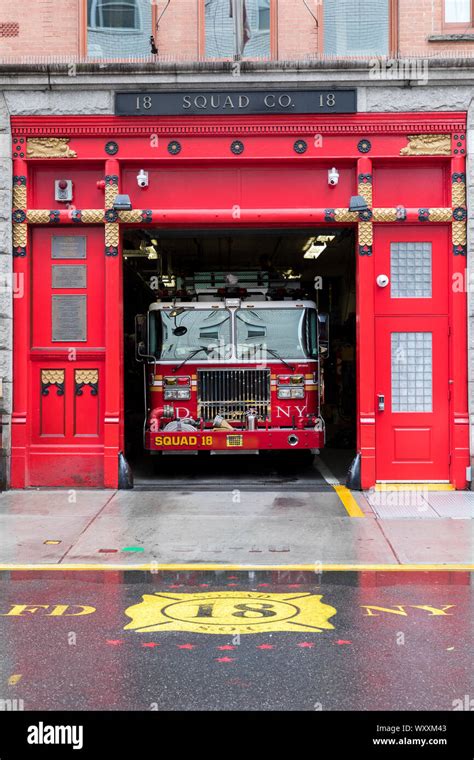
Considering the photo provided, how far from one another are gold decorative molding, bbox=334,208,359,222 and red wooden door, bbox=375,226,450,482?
477mm

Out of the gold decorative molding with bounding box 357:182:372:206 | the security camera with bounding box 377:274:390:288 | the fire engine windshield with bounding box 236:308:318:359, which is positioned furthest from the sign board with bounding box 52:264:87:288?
the security camera with bounding box 377:274:390:288

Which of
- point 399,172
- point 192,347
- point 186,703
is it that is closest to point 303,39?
point 399,172

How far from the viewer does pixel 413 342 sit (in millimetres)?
12125

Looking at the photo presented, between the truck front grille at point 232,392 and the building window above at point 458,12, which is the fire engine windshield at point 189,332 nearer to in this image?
the truck front grille at point 232,392

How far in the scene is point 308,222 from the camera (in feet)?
40.0

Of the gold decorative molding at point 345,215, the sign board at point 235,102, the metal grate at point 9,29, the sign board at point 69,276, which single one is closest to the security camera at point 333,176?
the gold decorative molding at point 345,215

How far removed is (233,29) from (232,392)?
5475 mm

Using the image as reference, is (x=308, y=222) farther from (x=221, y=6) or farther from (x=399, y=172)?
(x=221, y=6)

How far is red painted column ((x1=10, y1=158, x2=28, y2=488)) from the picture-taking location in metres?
11.8

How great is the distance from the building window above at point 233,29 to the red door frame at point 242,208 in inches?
42.2

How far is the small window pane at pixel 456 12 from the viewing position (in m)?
12.0

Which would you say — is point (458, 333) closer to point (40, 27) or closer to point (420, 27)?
point (420, 27)

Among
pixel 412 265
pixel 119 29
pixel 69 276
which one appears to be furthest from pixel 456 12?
pixel 69 276

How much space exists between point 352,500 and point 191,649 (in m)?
6.02
